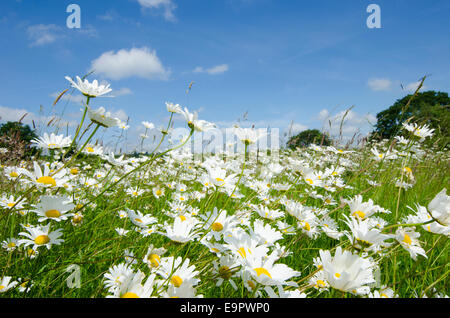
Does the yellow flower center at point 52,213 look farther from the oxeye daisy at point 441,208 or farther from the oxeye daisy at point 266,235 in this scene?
the oxeye daisy at point 441,208

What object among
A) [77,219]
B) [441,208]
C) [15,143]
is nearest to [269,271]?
[441,208]

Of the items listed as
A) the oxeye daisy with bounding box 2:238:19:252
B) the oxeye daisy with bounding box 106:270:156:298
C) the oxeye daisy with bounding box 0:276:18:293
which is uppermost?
the oxeye daisy with bounding box 106:270:156:298

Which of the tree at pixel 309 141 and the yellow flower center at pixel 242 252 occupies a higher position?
the tree at pixel 309 141

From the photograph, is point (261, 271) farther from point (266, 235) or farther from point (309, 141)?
point (309, 141)

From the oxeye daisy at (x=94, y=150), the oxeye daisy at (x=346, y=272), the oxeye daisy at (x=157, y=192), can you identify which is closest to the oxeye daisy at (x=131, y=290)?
the oxeye daisy at (x=346, y=272)

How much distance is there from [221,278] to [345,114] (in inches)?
99.7

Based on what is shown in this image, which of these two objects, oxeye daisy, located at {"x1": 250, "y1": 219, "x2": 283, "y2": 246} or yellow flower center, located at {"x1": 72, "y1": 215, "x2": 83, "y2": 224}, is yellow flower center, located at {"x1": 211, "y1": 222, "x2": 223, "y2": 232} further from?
yellow flower center, located at {"x1": 72, "y1": 215, "x2": 83, "y2": 224}

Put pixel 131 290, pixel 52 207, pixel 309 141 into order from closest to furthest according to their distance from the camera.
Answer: pixel 131 290
pixel 52 207
pixel 309 141

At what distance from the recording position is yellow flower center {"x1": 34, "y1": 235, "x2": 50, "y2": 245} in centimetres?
117

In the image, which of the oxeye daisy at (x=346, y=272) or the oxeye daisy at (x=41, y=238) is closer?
the oxeye daisy at (x=346, y=272)

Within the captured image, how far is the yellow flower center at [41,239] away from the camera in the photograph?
1.17 meters

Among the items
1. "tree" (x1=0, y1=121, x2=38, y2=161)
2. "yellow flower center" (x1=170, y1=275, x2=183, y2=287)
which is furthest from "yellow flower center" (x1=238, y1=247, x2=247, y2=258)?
"tree" (x1=0, y1=121, x2=38, y2=161)

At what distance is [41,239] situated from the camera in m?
1.18
